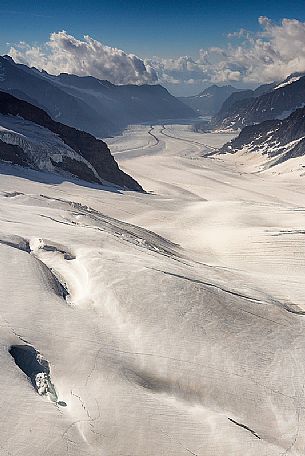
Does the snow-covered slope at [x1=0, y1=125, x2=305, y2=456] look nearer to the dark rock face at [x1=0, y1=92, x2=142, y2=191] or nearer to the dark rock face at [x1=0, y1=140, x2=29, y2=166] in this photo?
the dark rock face at [x1=0, y1=140, x2=29, y2=166]

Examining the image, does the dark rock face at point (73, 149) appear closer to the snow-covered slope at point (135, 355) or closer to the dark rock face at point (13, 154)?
the dark rock face at point (13, 154)

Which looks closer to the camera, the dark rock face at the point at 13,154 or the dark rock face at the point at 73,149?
the dark rock face at the point at 13,154

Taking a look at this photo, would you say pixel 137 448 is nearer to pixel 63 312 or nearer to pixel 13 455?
pixel 13 455

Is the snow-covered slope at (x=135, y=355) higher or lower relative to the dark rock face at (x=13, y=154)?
lower

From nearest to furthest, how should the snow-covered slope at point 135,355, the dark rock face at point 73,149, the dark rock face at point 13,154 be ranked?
1. the snow-covered slope at point 135,355
2. the dark rock face at point 13,154
3. the dark rock face at point 73,149

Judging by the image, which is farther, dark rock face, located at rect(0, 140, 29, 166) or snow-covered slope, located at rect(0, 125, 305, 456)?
dark rock face, located at rect(0, 140, 29, 166)

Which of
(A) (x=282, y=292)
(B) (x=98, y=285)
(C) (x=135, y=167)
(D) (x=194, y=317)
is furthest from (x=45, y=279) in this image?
(C) (x=135, y=167)

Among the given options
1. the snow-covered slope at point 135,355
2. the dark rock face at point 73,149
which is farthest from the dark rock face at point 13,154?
the snow-covered slope at point 135,355

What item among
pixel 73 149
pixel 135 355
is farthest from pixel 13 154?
pixel 135 355

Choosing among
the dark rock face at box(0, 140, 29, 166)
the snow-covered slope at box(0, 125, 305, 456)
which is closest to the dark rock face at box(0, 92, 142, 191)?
the dark rock face at box(0, 140, 29, 166)
